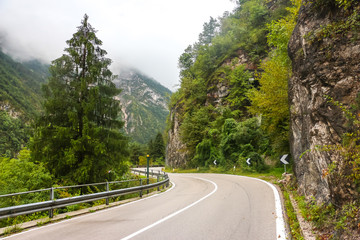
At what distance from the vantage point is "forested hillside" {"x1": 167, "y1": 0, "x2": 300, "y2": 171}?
1734 centimetres

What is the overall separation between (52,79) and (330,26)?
14.7 m

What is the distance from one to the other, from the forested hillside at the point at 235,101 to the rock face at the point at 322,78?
24.6ft

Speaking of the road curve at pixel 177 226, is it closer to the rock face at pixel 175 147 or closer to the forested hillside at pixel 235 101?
the forested hillside at pixel 235 101

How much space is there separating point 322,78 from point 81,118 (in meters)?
13.3

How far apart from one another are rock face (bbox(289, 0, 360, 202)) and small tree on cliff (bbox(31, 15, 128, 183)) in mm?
11098

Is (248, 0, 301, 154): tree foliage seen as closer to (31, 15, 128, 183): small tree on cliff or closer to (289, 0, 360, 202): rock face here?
(289, 0, 360, 202): rock face

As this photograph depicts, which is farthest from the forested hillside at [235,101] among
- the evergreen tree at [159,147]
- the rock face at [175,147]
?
the evergreen tree at [159,147]

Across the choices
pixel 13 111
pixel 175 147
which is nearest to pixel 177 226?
pixel 175 147

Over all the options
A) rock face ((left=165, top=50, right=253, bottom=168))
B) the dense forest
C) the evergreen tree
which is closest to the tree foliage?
the dense forest

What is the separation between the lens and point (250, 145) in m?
25.4

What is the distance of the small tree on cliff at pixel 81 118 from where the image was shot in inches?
510

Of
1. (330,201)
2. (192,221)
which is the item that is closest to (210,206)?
(192,221)

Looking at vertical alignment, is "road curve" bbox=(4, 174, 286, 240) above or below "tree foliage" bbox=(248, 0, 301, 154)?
below

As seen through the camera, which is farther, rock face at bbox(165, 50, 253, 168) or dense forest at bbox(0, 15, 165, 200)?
rock face at bbox(165, 50, 253, 168)
